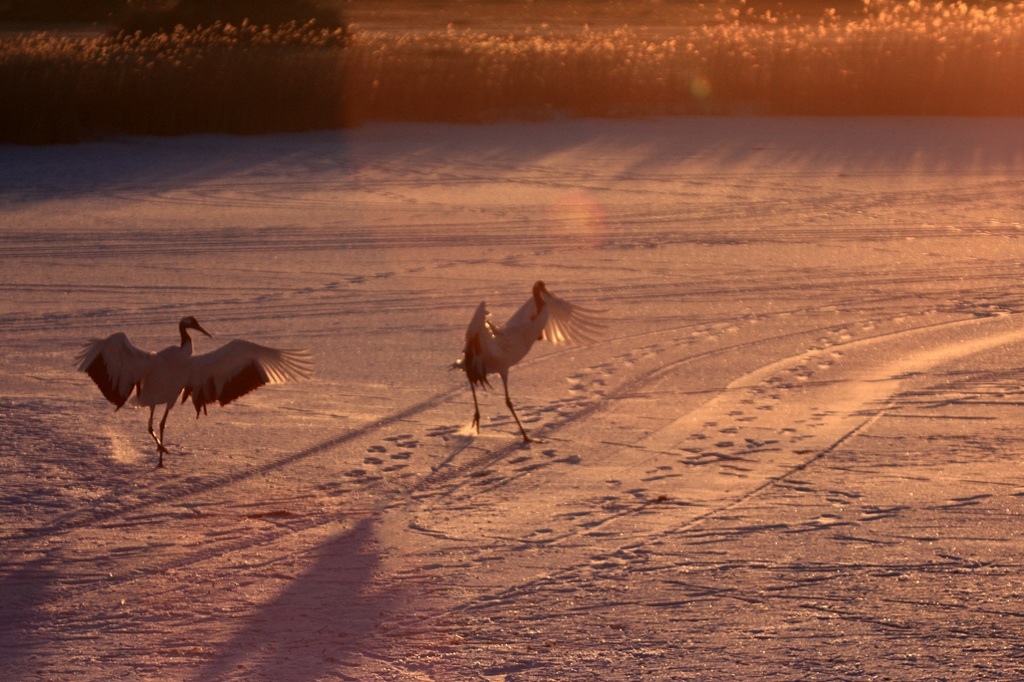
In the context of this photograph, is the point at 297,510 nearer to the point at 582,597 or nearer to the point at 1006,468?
the point at 582,597

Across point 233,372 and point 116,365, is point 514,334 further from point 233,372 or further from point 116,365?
point 116,365

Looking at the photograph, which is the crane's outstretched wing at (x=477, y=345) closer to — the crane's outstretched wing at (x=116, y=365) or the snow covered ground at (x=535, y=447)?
the snow covered ground at (x=535, y=447)

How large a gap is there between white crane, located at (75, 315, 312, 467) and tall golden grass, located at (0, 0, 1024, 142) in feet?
44.4

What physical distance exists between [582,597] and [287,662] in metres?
1.19

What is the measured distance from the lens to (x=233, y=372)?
294 inches

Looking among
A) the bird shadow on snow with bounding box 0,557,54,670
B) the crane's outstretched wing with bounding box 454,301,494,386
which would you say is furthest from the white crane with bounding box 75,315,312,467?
the bird shadow on snow with bounding box 0,557,54,670

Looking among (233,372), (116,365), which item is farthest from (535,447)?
(116,365)

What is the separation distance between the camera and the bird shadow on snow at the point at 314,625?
526 cm

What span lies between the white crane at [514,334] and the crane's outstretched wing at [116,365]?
1.64 metres

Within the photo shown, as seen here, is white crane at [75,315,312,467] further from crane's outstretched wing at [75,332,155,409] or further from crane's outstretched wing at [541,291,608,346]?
crane's outstretched wing at [541,291,608,346]

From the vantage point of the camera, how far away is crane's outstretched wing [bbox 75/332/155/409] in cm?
725

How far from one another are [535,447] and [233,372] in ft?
5.33

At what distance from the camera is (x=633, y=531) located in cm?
646

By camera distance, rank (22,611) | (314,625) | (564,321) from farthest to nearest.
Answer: (564,321) < (22,611) < (314,625)
